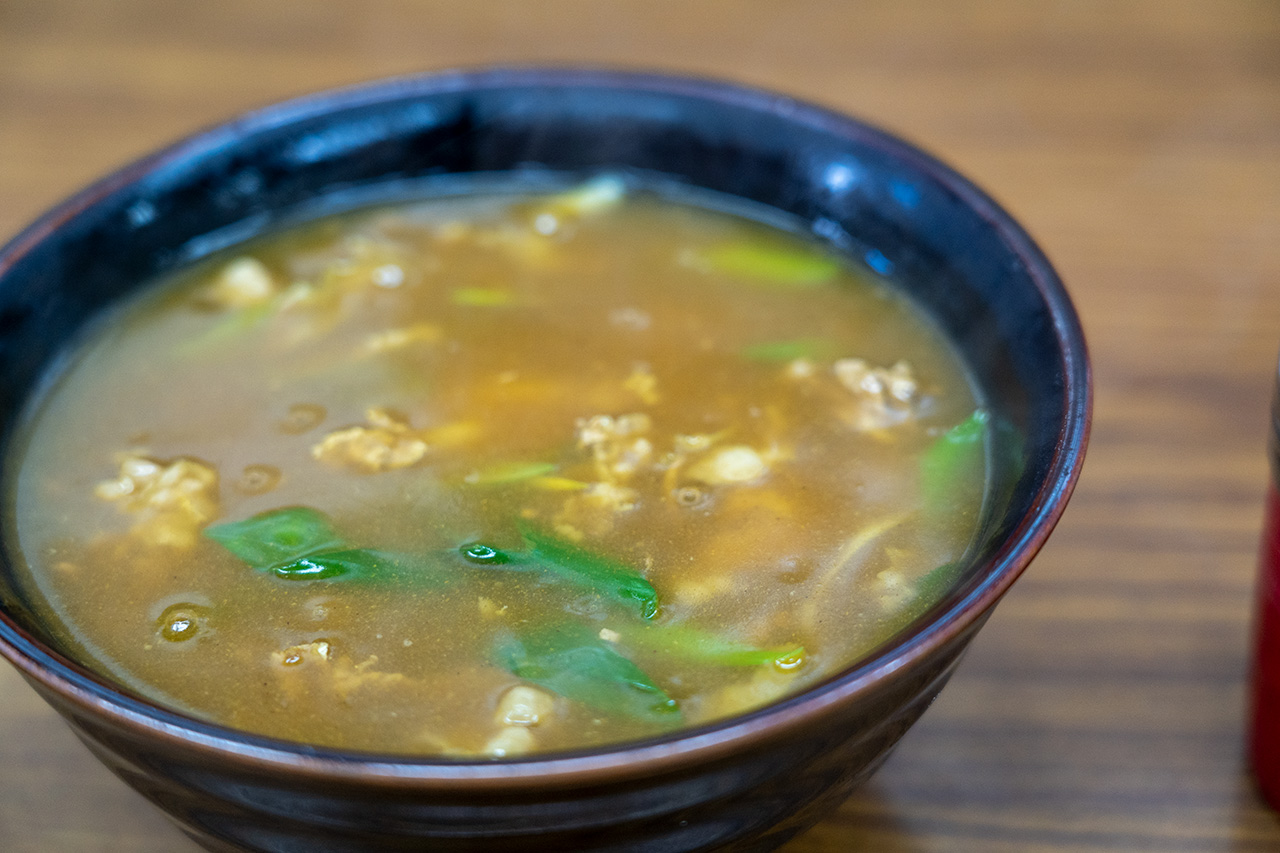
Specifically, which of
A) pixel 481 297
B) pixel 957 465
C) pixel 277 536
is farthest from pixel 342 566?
pixel 957 465

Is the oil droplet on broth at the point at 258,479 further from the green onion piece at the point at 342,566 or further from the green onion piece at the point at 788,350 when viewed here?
the green onion piece at the point at 788,350

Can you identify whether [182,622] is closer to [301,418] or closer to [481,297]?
[301,418]

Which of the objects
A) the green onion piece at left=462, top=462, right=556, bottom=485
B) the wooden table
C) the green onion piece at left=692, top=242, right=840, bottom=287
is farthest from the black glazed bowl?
the green onion piece at left=462, top=462, right=556, bottom=485

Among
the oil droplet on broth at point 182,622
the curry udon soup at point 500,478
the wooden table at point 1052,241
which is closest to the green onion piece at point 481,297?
the curry udon soup at point 500,478

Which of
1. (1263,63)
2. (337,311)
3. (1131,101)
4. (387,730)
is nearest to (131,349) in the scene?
(337,311)

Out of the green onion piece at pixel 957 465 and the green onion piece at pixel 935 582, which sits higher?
the green onion piece at pixel 957 465

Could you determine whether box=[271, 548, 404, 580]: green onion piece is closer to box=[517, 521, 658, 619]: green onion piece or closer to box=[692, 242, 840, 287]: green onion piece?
box=[517, 521, 658, 619]: green onion piece
